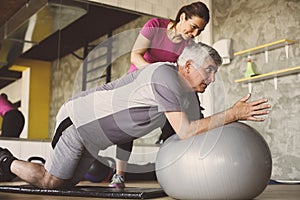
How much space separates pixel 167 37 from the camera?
245 centimetres

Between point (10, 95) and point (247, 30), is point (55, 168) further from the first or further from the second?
point (247, 30)

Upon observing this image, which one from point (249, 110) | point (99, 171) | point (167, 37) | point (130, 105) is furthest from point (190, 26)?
point (99, 171)

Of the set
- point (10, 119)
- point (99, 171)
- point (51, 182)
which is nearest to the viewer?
point (51, 182)

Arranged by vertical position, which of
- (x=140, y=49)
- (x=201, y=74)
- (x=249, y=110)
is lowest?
(x=249, y=110)

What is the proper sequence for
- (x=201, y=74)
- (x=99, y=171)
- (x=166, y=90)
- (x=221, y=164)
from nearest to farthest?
(x=221, y=164)
(x=166, y=90)
(x=201, y=74)
(x=99, y=171)

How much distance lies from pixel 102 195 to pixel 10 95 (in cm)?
217

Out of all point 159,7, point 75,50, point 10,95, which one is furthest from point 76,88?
point 159,7

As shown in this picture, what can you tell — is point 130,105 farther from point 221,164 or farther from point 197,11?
point 197,11

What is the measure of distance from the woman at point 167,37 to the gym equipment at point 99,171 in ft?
2.00

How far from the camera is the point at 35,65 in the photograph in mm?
3779

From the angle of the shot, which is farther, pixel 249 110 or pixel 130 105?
pixel 130 105

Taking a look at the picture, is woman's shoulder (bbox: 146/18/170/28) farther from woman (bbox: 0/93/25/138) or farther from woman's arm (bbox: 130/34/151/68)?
woman (bbox: 0/93/25/138)

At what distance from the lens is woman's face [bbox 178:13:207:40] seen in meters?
2.22

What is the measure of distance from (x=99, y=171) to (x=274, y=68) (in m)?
2.02
